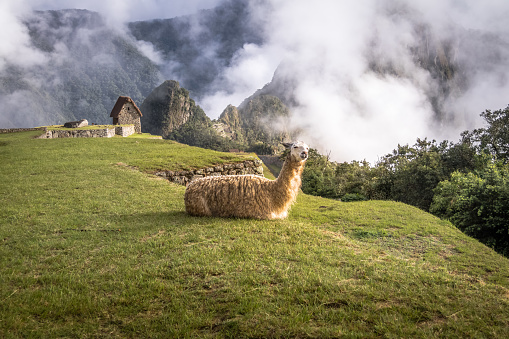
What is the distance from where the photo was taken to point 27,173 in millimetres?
11141

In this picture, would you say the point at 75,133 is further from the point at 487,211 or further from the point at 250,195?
the point at 487,211

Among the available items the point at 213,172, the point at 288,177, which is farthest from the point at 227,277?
the point at 213,172

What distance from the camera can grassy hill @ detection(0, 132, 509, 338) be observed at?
9.09ft

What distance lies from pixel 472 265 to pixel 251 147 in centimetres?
7745

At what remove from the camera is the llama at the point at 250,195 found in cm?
677

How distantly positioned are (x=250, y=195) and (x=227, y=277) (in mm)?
3284

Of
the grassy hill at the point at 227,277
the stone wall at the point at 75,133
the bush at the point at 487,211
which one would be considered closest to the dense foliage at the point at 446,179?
the bush at the point at 487,211

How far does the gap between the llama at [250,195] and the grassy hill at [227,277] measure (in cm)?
43

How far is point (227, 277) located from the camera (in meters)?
3.68

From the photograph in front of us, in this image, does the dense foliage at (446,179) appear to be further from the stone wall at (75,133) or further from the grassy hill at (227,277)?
the stone wall at (75,133)

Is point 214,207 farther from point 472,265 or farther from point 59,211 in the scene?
point 472,265

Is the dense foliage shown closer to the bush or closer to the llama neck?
the bush

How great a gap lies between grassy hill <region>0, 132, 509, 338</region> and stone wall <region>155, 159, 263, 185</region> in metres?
5.80

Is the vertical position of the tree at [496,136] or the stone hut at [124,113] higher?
the stone hut at [124,113]
